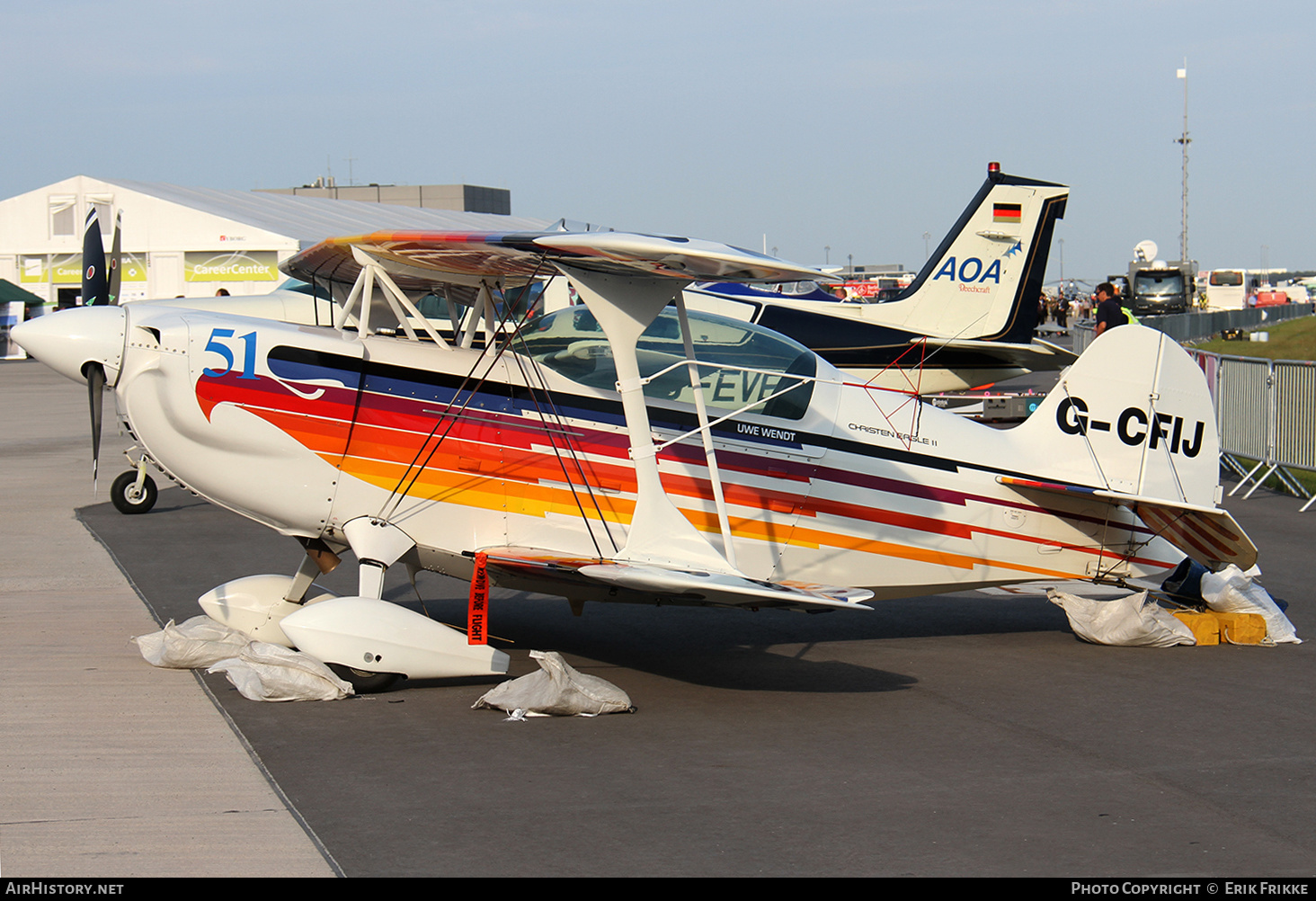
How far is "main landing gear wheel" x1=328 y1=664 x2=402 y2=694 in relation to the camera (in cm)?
661

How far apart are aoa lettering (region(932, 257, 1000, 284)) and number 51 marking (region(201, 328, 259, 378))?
11381 millimetres

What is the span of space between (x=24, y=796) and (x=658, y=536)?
3.12 m

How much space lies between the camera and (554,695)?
6.30 m

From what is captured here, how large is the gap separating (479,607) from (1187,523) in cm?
451

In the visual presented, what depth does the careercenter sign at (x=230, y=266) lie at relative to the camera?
45.1 meters

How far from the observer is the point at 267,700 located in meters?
6.46

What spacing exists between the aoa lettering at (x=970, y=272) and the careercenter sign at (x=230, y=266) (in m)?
33.7

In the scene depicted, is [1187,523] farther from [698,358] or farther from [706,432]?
[706,432]

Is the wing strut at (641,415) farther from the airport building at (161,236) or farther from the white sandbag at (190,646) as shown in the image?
the airport building at (161,236)

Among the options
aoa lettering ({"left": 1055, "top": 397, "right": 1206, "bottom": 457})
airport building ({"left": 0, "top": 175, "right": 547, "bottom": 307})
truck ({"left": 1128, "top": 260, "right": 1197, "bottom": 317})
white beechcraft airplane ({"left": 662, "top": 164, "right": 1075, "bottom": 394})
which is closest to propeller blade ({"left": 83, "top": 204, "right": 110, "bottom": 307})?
aoa lettering ({"left": 1055, "top": 397, "right": 1206, "bottom": 457})

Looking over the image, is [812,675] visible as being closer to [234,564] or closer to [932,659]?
[932,659]

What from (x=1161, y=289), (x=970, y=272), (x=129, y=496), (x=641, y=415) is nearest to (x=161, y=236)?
(x=129, y=496)

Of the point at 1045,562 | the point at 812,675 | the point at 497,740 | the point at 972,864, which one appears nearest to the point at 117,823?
the point at 497,740

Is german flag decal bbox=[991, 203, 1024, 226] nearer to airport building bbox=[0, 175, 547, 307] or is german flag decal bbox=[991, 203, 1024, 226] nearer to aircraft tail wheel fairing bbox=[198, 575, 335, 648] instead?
aircraft tail wheel fairing bbox=[198, 575, 335, 648]
